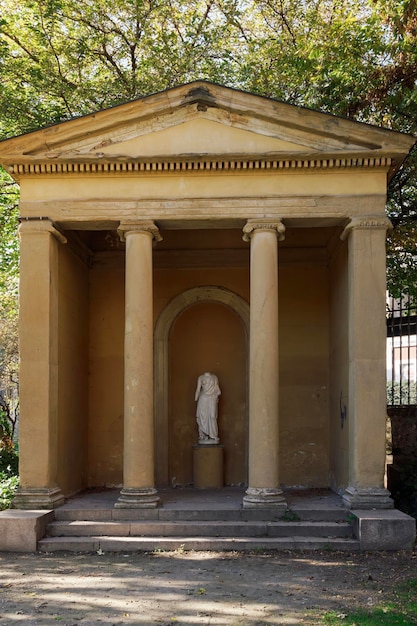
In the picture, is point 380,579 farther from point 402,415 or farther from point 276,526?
point 402,415

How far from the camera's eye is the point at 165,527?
1033cm

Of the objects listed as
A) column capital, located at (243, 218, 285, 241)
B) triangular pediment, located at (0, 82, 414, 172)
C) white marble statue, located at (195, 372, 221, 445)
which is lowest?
white marble statue, located at (195, 372, 221, 445)

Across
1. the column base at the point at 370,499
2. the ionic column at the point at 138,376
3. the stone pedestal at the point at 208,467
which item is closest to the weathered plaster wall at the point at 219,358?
the stone pedestal at the point at 208,467

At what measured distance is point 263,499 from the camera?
10680 mm

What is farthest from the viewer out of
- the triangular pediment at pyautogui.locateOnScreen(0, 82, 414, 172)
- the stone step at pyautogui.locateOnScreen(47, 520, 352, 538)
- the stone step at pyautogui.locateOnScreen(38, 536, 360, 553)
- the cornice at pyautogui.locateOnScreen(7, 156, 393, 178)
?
the cornice at pyautogui.locateOnScreen(7, 156, 393, 178)

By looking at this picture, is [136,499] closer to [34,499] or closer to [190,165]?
[34,499]

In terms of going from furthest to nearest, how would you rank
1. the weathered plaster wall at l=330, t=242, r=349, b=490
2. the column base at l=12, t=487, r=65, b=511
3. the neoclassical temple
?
1. the weathered plaster wall at l=330, t=242, r=349, b=490
2. the neoclassical temple
3. the column base at l=12, t=487, r=65, b=511

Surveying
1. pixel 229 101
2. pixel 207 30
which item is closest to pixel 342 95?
pixel 229 101

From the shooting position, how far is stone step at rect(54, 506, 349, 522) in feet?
34.8

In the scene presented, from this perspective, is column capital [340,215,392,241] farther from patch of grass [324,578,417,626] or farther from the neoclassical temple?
patch of grass [324,578,417,626]

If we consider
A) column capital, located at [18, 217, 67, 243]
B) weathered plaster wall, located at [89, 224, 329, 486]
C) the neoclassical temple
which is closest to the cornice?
the neoclassical temple

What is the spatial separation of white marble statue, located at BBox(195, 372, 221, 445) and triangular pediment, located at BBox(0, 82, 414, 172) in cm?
484

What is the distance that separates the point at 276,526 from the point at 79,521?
299 cm

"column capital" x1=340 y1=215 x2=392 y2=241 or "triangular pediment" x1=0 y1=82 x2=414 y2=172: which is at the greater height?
"triangular pediment" x1=0 y1=82 x2=414 y2=172
